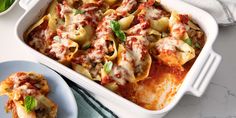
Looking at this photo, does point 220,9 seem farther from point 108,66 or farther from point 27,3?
point 27,3

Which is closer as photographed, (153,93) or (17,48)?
(153,93)

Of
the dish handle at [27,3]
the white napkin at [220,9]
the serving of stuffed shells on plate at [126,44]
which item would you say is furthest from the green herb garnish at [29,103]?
the white napkin at [220,9]

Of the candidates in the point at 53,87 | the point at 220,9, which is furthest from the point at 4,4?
the point at 220,9

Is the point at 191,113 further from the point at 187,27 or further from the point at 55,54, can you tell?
the point at 55,54

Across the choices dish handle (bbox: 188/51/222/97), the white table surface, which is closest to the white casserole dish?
dish handle (bbox: 188/51/222/97)

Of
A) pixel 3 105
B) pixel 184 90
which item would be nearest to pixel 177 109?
pixel 184 90

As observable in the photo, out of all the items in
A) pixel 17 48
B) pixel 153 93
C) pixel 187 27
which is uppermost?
pixel 17 48

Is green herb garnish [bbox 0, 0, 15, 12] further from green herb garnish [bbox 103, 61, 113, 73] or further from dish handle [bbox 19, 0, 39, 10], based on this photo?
green herb garnish [bbox 103, 61, 113, 73]
